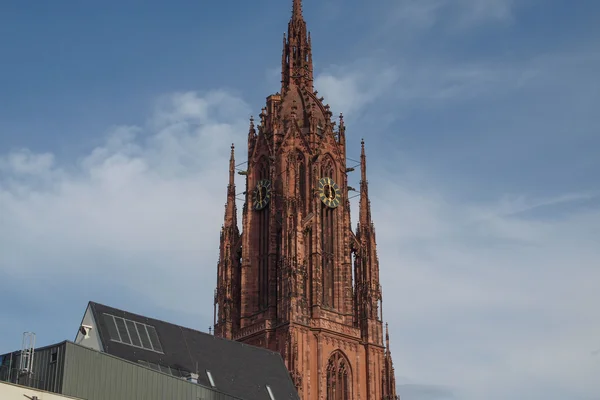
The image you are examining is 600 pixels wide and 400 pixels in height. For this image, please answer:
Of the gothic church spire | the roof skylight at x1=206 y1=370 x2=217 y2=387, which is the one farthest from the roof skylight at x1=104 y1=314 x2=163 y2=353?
the gothic church spire

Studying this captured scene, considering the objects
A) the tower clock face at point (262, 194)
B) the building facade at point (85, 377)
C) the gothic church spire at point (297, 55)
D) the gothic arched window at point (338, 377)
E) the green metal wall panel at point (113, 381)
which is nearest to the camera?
the building facade at point (85, 377)

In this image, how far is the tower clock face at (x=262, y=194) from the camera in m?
111

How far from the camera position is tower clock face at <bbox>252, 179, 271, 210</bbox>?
11069 centimetres

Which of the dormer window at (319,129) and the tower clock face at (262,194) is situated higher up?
the dormer window at (319,129)

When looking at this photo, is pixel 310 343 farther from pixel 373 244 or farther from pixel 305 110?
pixel 305 110

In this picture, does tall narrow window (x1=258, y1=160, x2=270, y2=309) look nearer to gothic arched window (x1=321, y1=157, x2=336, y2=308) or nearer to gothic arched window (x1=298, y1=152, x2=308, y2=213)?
gothic arched window (x1=298, y1=152, x2=308, y2=213)

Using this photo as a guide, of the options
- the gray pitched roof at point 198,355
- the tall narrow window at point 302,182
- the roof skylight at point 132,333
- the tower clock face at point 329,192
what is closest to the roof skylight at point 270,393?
the gray pitched roof at point 198,355

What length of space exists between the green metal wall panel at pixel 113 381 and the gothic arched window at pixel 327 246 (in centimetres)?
3861

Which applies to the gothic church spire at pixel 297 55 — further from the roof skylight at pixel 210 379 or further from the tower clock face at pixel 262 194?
the roof skylight at pixel 210 379

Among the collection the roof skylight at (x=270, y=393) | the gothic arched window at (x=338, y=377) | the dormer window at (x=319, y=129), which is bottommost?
the roof skylight at (x=270, y=393)

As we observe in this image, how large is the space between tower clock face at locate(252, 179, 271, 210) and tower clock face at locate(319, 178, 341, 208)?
17.0ft

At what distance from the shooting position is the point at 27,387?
192ft

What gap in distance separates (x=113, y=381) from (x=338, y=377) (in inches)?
1592

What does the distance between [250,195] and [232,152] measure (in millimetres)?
7073
